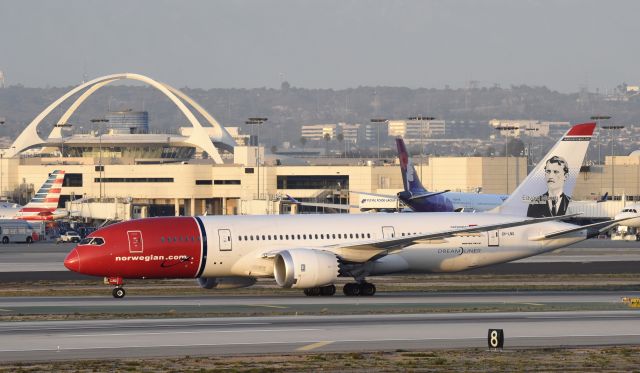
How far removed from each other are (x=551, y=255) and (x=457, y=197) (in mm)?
30264

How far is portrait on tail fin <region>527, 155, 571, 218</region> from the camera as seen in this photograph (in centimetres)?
6234

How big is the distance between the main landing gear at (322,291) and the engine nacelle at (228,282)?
9.01ft

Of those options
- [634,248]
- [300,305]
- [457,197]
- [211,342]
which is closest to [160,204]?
[457,197]

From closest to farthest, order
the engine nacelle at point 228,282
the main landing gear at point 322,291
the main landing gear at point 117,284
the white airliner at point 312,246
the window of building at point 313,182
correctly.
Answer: the white airliner at point 312,246, the main landing gear at point 117,284, the main landing gear at point 322,291, the engine nacelle at point 228,282, the window of building at point 313,182

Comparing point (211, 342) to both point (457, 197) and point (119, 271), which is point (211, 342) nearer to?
point (119, 271)

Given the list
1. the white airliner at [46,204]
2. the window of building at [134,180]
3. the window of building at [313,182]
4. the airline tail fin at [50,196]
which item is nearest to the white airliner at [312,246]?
the white airliner at [46,204]

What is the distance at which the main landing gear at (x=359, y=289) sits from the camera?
5703 centimetres

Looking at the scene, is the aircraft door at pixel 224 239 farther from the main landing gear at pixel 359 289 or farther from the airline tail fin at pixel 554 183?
the airline tail fin at pixel 554 183

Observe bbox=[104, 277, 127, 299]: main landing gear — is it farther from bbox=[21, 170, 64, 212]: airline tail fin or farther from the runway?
bbox=[21, 170, 64, 212]: airline tail fin

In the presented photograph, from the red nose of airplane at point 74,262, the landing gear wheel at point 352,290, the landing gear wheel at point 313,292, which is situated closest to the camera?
the red nose of airplane at point 74,262

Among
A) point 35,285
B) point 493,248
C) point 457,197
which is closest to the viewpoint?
point 493,248

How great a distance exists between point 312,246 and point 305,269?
2.81 meters

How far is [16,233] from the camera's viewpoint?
134 m

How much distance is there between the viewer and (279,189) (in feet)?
614
